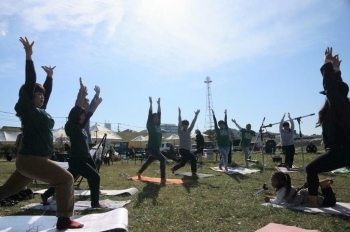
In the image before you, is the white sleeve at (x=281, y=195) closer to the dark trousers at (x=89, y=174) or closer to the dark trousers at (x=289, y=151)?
the dark trousers at (x=89, y=174)

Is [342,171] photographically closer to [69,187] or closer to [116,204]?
[116,204]

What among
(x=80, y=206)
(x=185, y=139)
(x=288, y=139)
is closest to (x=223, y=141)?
(x=185, y=139)

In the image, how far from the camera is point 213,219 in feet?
15.8

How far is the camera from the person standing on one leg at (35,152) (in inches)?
150

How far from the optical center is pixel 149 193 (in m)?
7.33

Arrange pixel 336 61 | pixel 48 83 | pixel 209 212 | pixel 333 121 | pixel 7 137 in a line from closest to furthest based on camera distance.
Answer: pixel 333 121
pixel 48 83
pixel 336 61
pixel 209 212
pixel 7 137

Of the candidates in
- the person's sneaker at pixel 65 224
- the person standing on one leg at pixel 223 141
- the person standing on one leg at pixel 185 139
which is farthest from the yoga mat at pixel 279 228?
the person standing on one leg at pixel 223 141

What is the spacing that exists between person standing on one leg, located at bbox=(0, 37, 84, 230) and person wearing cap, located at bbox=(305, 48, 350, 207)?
3.72 meters

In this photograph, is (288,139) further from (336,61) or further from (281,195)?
(336,61)

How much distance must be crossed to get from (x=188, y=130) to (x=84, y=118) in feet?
20.0

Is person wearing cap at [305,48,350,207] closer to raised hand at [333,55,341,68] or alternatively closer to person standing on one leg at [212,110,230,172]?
raised hand at [333,55,341,68]

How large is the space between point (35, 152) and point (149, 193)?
3952mm

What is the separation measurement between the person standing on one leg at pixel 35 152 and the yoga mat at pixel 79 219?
0.24m

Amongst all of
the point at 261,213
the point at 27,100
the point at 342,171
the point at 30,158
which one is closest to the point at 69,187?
the point at 30,158
